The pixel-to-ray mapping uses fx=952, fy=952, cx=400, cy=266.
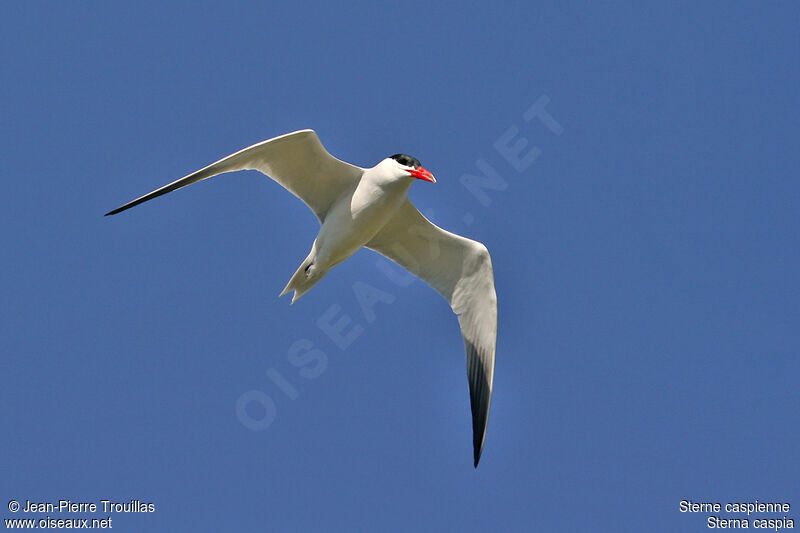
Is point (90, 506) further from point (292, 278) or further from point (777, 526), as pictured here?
point (777, 526)

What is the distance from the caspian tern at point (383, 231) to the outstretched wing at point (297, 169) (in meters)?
0.01

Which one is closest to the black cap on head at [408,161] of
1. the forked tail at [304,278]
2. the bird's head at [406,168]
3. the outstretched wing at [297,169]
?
the bird's head at [406,168]

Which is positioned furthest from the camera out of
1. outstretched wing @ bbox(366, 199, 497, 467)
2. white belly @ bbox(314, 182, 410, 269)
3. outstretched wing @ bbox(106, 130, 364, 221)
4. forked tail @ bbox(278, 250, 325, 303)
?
outstretched wing @ bbox(366, 199, 497, 467)

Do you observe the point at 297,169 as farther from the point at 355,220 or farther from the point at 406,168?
the point at 406,168

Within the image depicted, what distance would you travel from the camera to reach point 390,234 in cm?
1370

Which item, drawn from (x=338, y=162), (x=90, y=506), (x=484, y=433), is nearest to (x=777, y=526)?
(x=484, y=433)

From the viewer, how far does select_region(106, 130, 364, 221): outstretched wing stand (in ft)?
38.4

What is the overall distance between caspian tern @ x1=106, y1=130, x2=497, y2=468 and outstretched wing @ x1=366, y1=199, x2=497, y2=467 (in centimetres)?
1

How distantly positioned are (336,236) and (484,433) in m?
3.40

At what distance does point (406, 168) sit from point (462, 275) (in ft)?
7.80

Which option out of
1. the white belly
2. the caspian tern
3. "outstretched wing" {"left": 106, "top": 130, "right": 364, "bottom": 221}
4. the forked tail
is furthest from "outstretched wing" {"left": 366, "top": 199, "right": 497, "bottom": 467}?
the forked tail

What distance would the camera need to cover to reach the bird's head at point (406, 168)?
39.3 feet

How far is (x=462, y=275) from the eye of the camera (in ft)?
45.3

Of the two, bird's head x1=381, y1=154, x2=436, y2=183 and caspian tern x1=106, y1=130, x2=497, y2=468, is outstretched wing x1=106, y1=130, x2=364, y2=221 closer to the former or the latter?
caspian tern x1=106, y1=130, x2=497, y2=468
